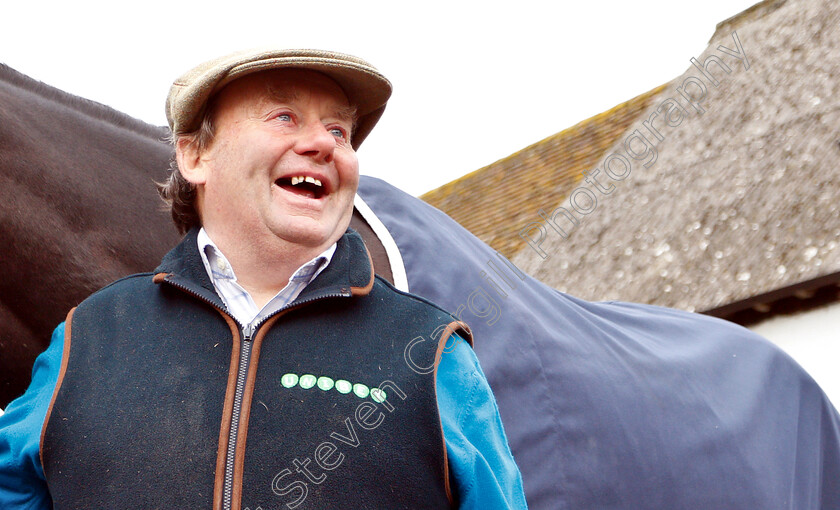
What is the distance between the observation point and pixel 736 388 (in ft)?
8.92

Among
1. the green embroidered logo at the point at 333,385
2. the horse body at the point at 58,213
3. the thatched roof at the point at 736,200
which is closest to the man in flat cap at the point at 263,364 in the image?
the green embroidered logo at the point at 333,385

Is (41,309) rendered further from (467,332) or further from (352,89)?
(467,332)

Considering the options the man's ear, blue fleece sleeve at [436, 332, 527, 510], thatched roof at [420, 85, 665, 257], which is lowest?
thatched roof at [420, 85, 665, 257]

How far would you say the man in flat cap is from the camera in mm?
1289

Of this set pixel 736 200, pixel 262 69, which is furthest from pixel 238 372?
pixel 736 200

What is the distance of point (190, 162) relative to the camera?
1586 millimetres

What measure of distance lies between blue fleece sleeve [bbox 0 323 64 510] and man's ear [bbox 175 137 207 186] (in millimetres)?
355

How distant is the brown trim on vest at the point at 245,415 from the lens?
1256 mm

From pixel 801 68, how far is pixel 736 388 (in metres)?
5.19

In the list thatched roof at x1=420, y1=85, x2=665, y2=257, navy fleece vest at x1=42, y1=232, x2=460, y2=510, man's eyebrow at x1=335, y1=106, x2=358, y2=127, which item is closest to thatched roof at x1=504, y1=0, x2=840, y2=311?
thatched roof at x1=420, y1=85, x2=665, y2=257

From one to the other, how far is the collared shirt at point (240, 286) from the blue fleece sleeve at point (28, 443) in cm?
27

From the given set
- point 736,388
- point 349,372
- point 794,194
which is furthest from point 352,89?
point 794,194

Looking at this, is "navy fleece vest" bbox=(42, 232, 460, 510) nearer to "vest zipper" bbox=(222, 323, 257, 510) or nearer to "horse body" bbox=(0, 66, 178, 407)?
"vest zipper" bbox=(222, 323, 257, 510)

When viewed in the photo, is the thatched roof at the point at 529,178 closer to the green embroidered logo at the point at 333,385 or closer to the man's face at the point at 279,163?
the man's face at the point at 279,163
